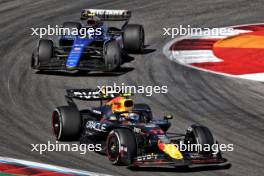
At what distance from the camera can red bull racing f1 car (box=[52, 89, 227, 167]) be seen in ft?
57.1

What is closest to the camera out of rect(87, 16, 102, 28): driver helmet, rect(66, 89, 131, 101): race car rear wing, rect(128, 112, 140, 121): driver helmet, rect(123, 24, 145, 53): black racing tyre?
rect(128, 112, 140, 121): driver helmet

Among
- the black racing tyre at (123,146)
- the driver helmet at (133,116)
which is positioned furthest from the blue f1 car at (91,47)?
the black racing tyre at (123,146)

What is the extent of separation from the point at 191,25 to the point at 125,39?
4672mm

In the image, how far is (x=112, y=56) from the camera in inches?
1006

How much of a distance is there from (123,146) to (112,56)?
27.5 ft

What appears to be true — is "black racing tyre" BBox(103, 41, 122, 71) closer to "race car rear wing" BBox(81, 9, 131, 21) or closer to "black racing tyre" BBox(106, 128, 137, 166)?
"race car rear wing" BBox(81, 9, 131, 21)

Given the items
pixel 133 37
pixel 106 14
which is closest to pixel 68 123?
pixel 133 37

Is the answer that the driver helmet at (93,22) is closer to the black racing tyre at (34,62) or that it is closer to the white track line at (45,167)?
the black racing tyre at (34,62)

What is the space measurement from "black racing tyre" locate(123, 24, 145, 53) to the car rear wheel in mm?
2498

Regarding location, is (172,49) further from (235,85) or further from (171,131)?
(171,131)

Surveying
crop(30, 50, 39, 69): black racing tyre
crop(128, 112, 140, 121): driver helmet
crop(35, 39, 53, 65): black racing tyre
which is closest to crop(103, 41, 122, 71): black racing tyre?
crop(35, 39, 53, 65): black racing tyre

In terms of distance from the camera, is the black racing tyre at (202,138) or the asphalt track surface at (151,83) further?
the asphalt track surface at (151,83)

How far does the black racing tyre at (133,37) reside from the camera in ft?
92.3

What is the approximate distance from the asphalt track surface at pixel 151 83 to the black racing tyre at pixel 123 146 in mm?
198
